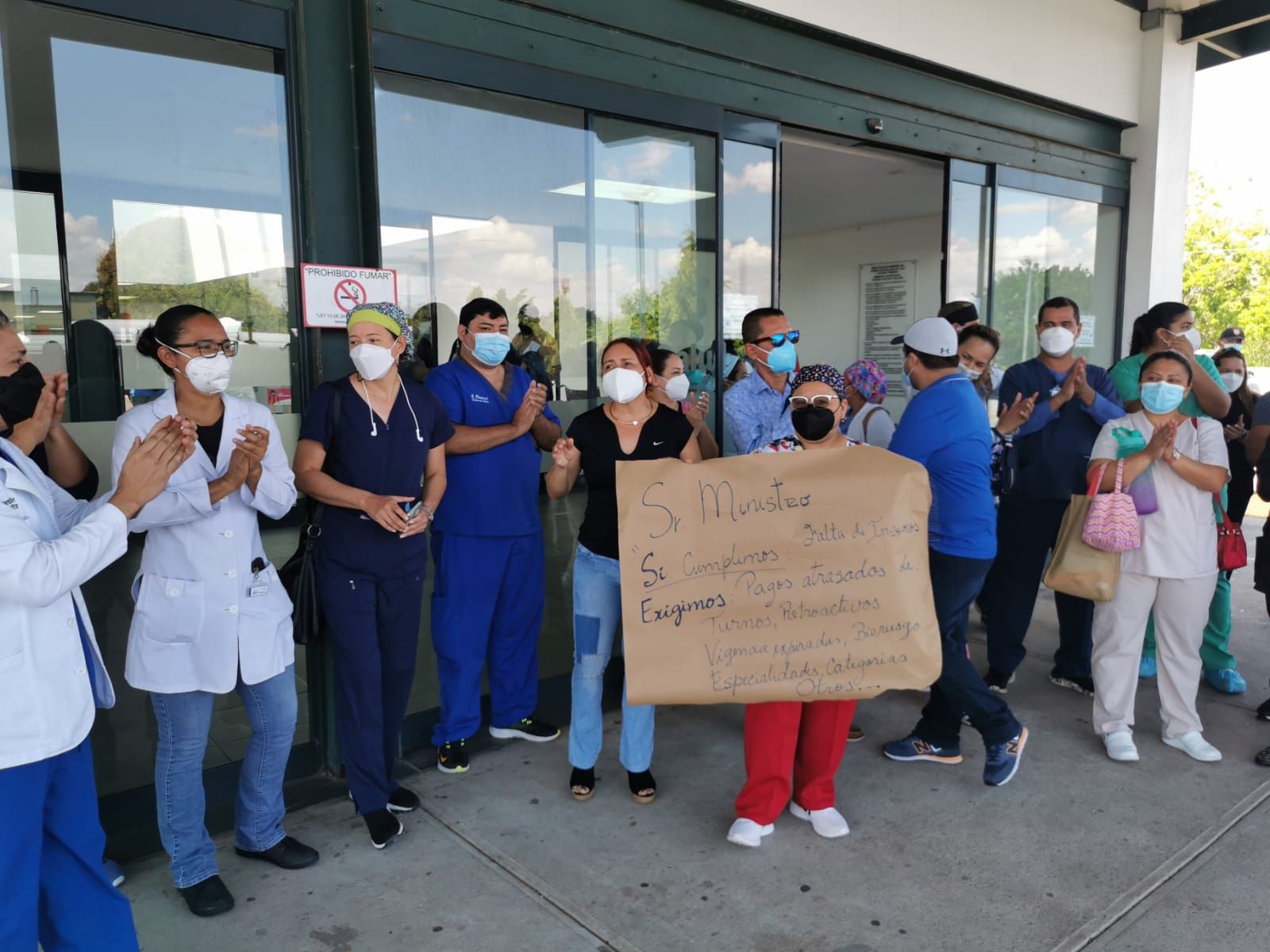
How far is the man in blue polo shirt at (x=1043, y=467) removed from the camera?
14.2 feet

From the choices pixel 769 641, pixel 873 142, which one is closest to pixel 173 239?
pixel 769 641

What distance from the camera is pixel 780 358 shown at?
3.92m

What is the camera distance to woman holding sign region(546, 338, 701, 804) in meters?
3.36

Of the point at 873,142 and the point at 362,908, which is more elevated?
the point at 873,142

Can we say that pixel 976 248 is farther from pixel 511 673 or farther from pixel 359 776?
Result: pixel 359 776

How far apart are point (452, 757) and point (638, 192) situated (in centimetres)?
280

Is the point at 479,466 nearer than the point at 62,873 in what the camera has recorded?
No

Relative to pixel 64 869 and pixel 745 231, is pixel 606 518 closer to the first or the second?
pixel 64 869

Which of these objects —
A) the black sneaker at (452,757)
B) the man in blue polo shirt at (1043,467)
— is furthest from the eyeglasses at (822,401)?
the black sneaker at (452,757)

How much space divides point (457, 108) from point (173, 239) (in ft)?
4.38

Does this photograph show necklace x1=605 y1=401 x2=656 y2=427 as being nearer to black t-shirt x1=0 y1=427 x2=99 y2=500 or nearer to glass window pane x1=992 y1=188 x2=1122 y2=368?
black t-shirt x1=0 y1=427 x2=99 y2=500

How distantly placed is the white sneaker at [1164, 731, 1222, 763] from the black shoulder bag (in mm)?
3541

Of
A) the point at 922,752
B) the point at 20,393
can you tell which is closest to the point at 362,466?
the point at 20,393

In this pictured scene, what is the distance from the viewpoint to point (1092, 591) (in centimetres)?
375
